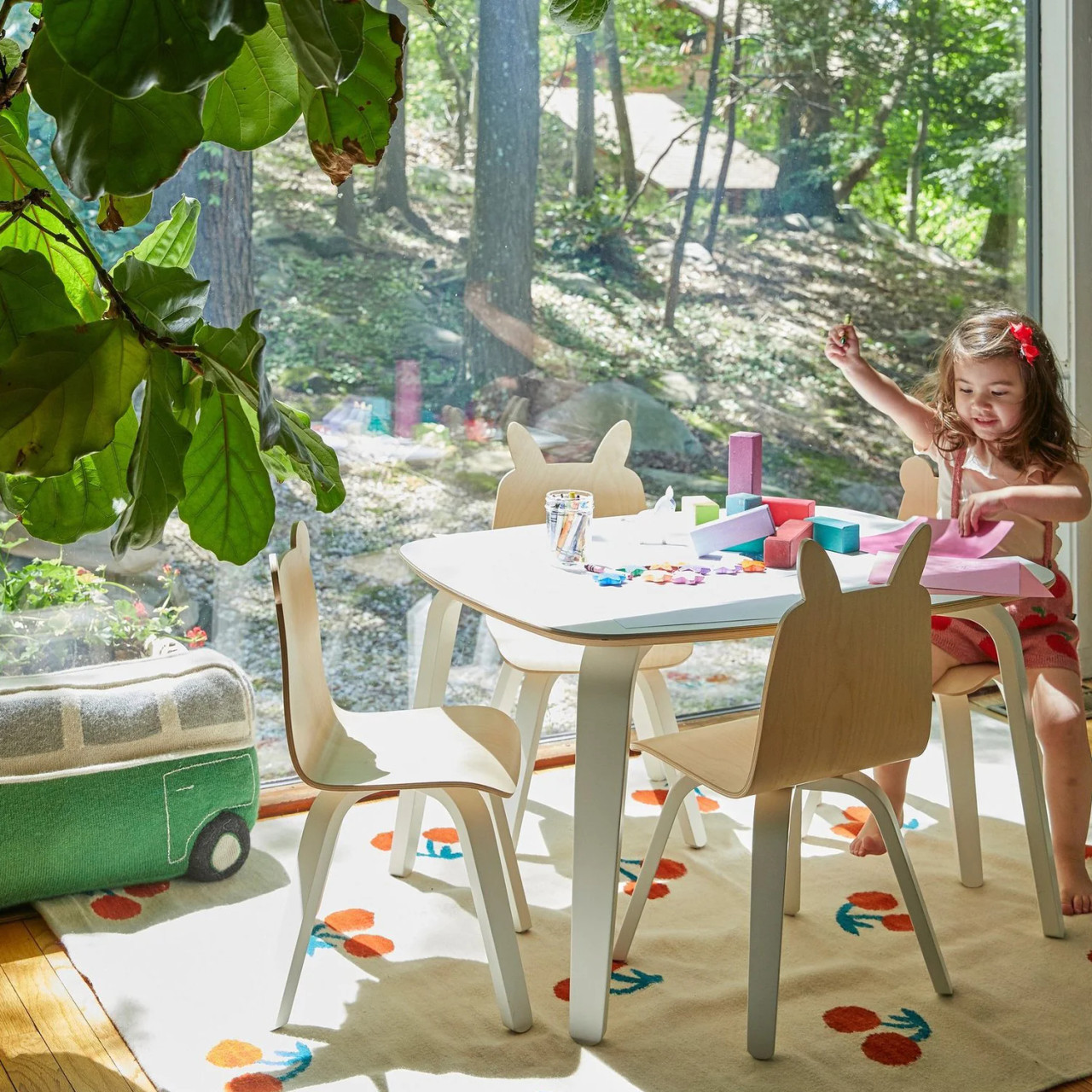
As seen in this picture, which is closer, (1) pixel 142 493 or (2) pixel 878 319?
(1) pixel 142 493

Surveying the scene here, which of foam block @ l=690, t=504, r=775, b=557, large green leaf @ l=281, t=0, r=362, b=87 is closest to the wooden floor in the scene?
foam block @ l=690, t=504, r=775, b=557

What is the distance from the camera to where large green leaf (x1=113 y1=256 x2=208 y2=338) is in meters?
0.87

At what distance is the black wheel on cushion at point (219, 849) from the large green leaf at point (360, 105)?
1759 millimetres

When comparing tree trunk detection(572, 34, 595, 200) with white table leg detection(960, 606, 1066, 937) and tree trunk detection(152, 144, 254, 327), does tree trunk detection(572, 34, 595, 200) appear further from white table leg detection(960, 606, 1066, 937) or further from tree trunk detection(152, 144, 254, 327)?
white table leg detection(960, 606, 1066, 937)

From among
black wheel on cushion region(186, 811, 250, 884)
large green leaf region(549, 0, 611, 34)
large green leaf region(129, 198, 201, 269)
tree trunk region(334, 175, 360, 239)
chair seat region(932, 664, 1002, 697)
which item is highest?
tree trunk region(334, 175, 360, 239)

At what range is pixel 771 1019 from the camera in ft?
5.94

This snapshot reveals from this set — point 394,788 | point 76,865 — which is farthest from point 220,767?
point 394,788

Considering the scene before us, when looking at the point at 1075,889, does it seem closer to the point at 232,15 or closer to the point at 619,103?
the point at 619,103

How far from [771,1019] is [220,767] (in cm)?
115

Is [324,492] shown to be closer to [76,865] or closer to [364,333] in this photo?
[76,865]

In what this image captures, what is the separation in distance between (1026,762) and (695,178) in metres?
1.70

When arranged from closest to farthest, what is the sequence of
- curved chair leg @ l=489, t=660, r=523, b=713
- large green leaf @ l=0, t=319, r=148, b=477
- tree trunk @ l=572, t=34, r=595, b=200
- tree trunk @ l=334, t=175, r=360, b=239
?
large green leaf @ l=0, t=319, r=148, b=477 → curved chair leg @ l=489, t=660, r=523, b=713 → tree trunk @ l=334, t=175, r=360, b=239 → tree trunk @ l=572, t=34, r=595, b=200

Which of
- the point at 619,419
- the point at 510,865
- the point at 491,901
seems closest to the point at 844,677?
the point at 491,901

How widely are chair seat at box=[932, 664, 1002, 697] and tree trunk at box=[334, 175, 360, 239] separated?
1.59 m
